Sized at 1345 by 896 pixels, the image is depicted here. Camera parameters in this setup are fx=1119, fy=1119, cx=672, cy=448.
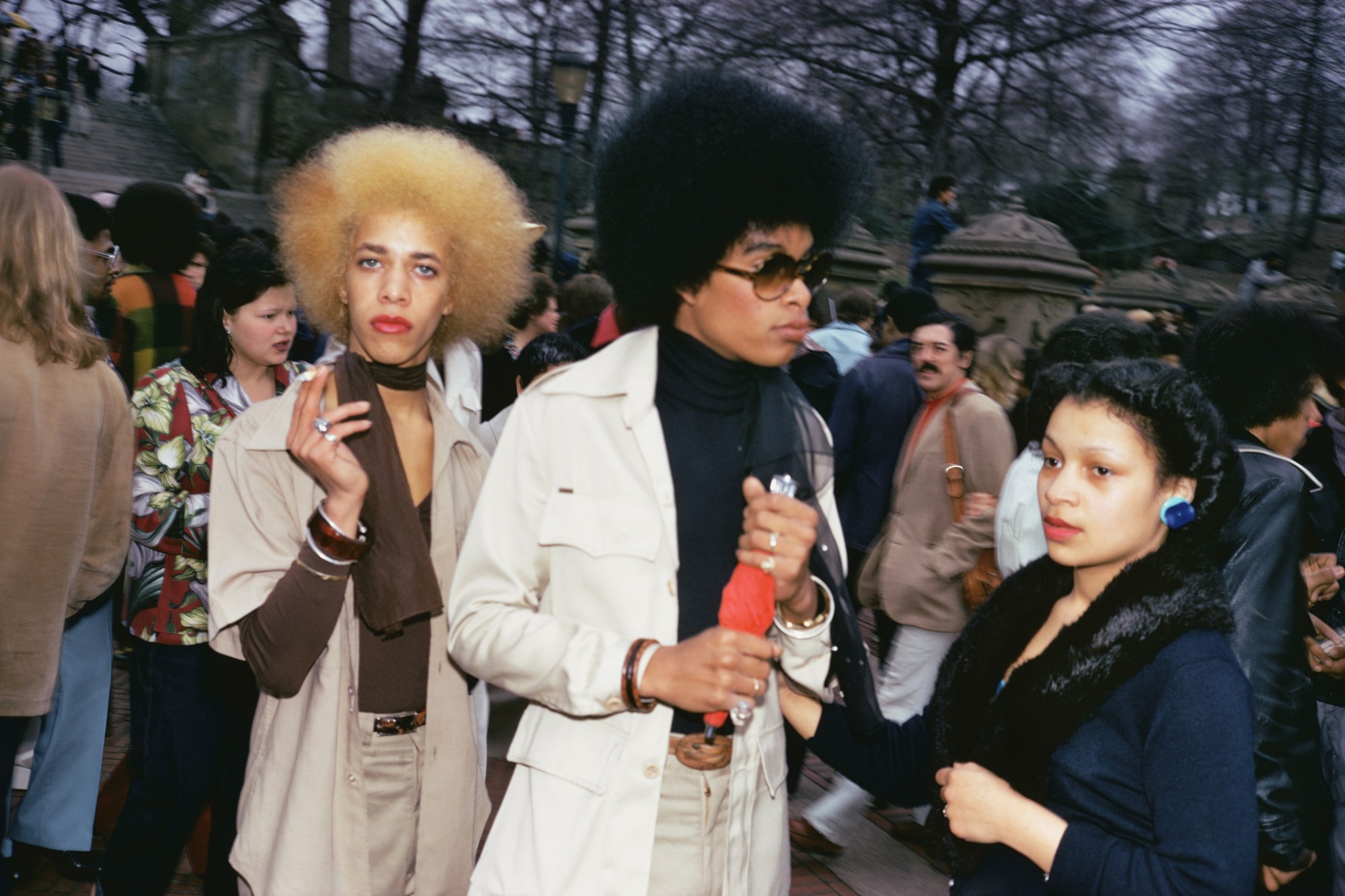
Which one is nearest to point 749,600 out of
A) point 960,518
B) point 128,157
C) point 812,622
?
point 812,622

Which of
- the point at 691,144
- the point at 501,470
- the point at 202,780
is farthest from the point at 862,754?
the point at 202,780

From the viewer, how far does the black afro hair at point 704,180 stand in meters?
2.25

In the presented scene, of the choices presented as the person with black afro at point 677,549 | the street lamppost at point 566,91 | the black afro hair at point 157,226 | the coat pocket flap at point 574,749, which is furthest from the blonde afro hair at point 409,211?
the street lamppost at point 566,91

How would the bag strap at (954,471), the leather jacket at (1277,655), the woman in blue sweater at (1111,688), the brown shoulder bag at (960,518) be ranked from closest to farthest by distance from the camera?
the woman in blue sweater at (1111,688), the leather jacket at (1277,655), the brown shoulder bag at (960,518), the bag strap at (954,471)

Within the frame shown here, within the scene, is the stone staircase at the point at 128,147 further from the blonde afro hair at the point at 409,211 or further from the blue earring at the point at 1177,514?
the blue earring at the point at 1177,514

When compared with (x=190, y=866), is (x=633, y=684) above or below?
above

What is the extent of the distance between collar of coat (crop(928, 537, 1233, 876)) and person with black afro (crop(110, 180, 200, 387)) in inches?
157

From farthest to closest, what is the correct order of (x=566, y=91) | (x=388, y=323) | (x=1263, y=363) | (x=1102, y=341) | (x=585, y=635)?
(x=566, y=91) < (x=1102, y=341) < (x=1263, y=363) < (x=388, y=323) < (x=585, y=635)

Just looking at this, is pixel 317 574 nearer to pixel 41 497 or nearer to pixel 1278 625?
pixel 41 497

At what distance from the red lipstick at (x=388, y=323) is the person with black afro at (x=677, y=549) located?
2.01 ft

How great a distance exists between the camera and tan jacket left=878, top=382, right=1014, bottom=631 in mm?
4680

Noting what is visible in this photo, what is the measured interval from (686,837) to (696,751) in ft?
0.51

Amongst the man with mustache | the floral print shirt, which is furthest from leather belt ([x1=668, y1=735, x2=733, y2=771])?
the man with mustache

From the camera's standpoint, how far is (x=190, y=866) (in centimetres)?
426
